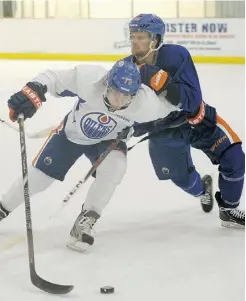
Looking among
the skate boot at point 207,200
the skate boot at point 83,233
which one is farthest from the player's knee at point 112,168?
the skate boot at point 207,200

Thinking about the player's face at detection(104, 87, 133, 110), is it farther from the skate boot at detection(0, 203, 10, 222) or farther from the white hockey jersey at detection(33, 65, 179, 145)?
the skate boot at detection(0, 203, 10, 222)

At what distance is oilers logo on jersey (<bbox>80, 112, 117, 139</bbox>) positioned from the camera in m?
2.31

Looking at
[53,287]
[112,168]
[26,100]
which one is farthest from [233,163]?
[53,287]

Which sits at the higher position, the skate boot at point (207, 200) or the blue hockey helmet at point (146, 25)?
the blue hockey helmet at point (146, 25)

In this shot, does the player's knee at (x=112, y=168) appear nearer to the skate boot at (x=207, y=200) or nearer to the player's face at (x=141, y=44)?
the player's face at (x=141, y=44)

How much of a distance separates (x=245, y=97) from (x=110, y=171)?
351cm

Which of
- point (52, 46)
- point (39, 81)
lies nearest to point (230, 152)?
point (39, 81)

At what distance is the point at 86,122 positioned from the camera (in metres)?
2.33

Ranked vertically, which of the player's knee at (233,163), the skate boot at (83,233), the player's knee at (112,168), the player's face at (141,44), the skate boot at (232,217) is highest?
the player's face at (141,44)

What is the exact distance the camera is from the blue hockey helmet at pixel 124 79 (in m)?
2.12

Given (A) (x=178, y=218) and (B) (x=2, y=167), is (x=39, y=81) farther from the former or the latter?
(B) (x=2, y=167)

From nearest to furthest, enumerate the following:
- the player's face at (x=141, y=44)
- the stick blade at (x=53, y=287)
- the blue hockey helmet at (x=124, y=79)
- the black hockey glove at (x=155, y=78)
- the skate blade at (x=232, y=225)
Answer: the stick blade at (x=53, y=287)
the blue hockey helmet at (x=124, y=79)
the black hockey glove at (x=155, y=78)
the player's face at (x=141, y=44)
the skate blade at (x=232, y=225)

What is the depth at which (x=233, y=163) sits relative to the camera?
2.53 m

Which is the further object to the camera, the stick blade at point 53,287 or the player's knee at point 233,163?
the player's knee at point 233,163
